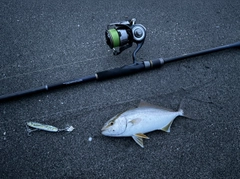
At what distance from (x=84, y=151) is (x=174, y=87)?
1109mm

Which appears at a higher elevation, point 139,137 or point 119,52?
point 119,52

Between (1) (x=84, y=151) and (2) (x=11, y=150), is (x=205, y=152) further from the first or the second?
(2) (x=11, y=150)

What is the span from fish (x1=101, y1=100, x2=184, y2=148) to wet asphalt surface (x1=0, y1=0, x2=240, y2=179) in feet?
0.42

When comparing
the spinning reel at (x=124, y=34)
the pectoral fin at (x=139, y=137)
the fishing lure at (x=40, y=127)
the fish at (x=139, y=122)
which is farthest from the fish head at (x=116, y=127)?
the spinning reel at (x=124, y=34)

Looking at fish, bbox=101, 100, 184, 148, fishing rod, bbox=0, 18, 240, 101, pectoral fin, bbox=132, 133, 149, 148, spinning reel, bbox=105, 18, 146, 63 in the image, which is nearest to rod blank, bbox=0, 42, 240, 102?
fishing rod, bbox=0, 18, 240, 101

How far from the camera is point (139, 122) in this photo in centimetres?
187

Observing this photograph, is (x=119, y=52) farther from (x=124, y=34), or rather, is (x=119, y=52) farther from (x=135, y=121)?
(x=135, y=121)

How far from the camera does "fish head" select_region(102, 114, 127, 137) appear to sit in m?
1.83

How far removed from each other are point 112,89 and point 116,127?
46cm

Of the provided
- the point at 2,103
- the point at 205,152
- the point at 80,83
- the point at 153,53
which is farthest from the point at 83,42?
the point at 205,152

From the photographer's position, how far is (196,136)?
2.02 meters

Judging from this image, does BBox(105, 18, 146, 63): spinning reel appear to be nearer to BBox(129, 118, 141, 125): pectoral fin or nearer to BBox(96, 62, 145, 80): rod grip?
BBox(96, 62, 145, 80): rod grip

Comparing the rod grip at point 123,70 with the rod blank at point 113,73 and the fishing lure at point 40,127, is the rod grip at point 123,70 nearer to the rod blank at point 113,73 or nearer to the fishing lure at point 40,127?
the rod blank at point 113,73

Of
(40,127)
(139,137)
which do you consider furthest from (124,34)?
(40,127)
